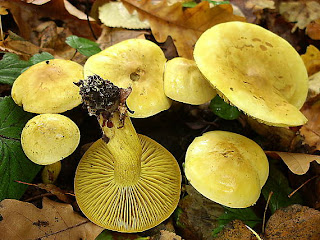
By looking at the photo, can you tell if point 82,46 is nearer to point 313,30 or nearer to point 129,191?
point 129,191

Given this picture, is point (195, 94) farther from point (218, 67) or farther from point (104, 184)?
point (104, 184)

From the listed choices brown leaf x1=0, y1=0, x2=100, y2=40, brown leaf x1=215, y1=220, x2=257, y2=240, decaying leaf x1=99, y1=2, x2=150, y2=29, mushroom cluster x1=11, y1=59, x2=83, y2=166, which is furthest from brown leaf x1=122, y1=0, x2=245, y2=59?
brown leaf x1=215, y1=220, x2=257, y2=240

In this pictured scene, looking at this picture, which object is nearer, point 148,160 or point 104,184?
point 104,184

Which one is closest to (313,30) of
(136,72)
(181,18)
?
(181,18)

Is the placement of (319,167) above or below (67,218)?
above

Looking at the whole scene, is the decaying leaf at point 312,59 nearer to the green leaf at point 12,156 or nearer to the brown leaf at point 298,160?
the brown leaf at point 298,160

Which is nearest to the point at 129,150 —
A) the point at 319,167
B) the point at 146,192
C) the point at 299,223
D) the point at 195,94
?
the point at 146,192
